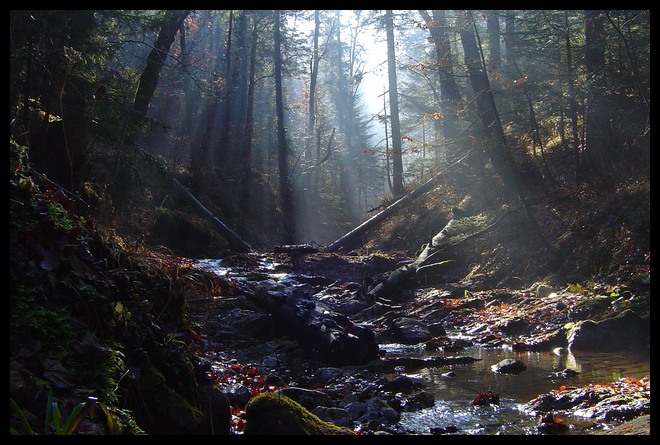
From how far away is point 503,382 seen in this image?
6.01 meters

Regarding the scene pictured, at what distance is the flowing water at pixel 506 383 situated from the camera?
15.3 ft

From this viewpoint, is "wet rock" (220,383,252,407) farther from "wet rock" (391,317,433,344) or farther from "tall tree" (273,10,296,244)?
"tall tree" (273,10,296,244)

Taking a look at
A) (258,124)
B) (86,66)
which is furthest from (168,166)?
(86,66)

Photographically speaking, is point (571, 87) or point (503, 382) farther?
point (571, 87)

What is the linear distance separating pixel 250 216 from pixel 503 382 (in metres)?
21.4

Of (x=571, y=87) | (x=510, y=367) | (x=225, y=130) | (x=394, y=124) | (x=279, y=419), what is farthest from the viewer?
(x=225, y=130)

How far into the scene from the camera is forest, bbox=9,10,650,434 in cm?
368

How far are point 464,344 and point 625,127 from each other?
400cm

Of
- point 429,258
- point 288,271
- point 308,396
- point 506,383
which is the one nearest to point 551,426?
point 506,383

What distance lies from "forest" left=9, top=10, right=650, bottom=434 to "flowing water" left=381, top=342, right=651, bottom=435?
446mm

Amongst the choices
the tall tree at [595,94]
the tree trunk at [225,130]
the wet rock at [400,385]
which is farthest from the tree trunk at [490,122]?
the tree trunk at [225,130]

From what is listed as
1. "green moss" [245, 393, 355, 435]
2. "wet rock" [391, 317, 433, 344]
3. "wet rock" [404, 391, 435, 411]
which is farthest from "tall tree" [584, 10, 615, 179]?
"green moss" [245, 393, 355, 435]

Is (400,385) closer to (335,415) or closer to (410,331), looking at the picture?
(335,415)
